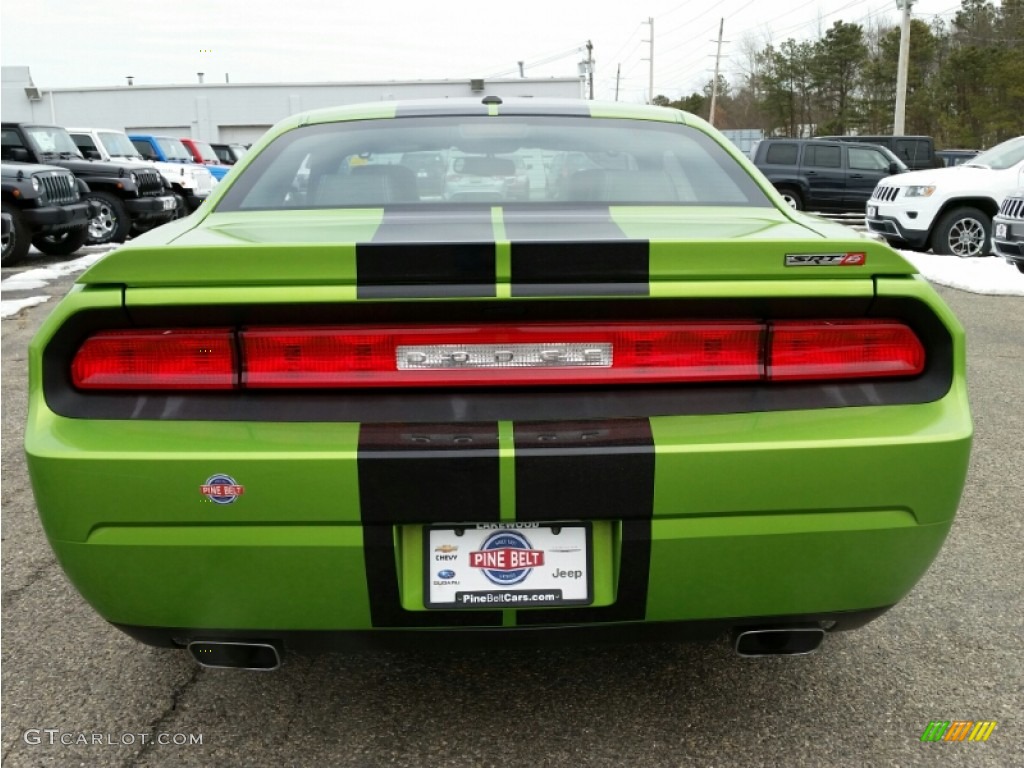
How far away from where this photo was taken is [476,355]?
6.55 ft

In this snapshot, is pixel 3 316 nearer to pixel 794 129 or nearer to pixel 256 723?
pixel 256 723

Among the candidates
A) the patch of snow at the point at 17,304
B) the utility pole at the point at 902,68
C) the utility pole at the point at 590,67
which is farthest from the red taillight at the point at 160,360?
the utility pole at the point at 590,67

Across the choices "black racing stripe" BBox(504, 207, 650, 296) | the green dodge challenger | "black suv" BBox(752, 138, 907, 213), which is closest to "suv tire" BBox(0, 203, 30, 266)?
the green dodge challenger

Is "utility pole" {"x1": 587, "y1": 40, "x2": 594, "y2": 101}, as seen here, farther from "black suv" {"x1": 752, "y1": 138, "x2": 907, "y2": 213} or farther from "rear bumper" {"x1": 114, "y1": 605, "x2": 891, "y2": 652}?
"rear bumper" {"x1": 114, "y1": 605, "x2": 891, "y2": 652}

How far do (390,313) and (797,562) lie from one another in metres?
0.96

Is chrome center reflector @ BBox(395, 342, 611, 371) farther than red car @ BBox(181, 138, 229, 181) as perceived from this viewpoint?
No

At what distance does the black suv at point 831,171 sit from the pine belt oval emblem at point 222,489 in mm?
19842

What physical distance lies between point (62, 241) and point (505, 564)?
14.1m

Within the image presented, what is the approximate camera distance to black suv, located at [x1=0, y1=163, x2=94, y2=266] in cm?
1272

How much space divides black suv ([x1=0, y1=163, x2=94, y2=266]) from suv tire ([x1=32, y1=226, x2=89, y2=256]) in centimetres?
46

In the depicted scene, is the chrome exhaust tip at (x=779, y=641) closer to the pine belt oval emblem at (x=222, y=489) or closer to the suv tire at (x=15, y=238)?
the pine belt oval emblem at (x=222, y=489)

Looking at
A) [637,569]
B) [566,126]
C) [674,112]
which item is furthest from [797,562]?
[674,112]

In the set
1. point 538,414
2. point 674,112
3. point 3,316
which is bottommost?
point 3,316

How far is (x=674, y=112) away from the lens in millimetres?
3488
